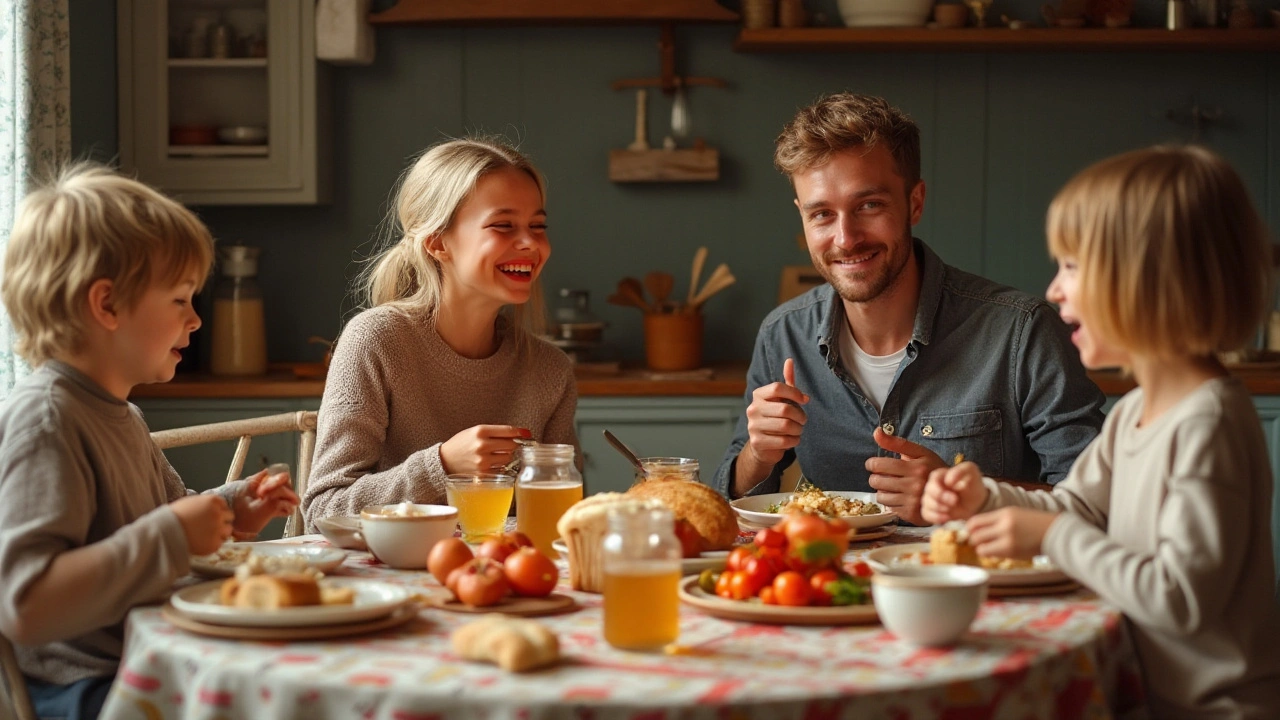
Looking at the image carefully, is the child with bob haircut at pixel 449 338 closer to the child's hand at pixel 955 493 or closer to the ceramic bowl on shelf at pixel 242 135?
the child's hand at pixel 955 493

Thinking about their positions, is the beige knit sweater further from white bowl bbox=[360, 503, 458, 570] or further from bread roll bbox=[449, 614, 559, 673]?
bread roll bbox=[449, 614, 559, 673]

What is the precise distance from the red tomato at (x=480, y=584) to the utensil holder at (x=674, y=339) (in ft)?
8.59

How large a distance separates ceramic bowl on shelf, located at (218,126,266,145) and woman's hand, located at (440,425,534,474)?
239cm

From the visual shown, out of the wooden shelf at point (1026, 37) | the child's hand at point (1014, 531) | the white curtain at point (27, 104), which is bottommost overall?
the child's hand at point (1014, 531)

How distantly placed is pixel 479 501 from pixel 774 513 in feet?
1.35

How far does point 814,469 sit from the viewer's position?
8.04ft

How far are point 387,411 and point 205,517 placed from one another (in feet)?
2.87

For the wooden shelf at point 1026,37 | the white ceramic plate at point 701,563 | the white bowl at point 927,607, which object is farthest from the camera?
the wooden shelf at point 1026,37

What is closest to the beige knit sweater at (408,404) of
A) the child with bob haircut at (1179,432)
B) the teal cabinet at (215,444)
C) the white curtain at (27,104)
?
the child with bob haircut at (1179,432)

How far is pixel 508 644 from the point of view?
1.14m

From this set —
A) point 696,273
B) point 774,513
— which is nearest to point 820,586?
point 774,513

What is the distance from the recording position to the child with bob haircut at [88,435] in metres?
1.34

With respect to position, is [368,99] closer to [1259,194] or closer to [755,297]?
[755,297]

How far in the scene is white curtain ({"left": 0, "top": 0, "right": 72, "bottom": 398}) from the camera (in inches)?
119
